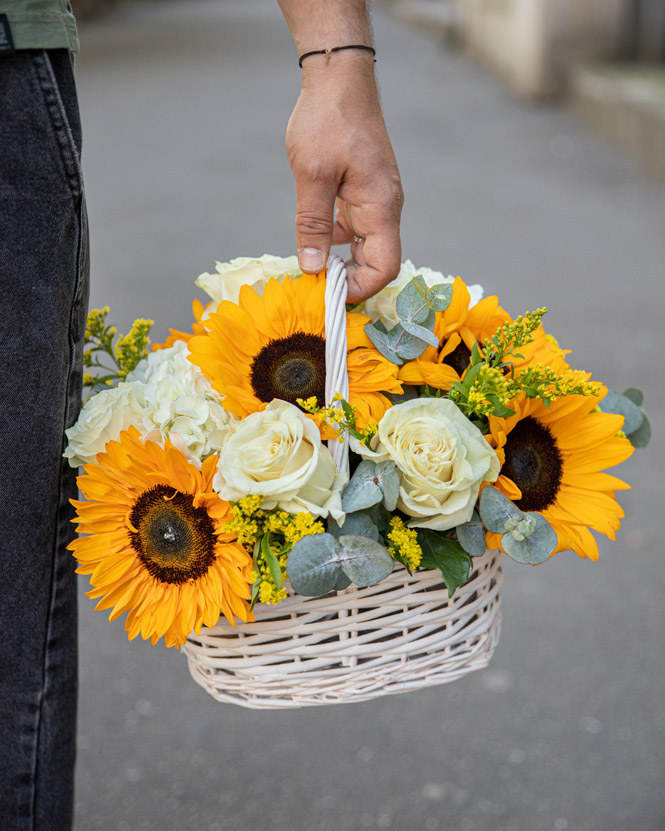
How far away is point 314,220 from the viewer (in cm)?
106

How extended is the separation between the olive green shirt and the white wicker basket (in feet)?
1.32

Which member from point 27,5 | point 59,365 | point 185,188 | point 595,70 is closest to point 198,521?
point 59,365

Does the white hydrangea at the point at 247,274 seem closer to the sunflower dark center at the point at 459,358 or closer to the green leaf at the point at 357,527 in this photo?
the sunflower dark center at the point at 459,358

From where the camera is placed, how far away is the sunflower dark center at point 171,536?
39.9 inches

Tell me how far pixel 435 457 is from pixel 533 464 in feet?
0.57

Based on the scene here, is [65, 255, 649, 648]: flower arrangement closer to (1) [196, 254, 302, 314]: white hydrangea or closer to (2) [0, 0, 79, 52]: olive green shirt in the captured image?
(1) [196, 254, 302, 314]: white hydrangea

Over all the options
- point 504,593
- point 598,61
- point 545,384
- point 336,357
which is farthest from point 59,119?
point 598,61

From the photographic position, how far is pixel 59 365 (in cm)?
102

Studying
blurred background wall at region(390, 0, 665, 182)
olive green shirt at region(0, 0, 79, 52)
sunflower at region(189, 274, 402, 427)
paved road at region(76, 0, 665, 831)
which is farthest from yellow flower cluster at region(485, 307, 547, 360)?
blurred background wall at region(390, 0, 665, 182)

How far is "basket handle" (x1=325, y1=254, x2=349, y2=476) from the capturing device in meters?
1.01

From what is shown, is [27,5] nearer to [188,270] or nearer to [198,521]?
[198,521]

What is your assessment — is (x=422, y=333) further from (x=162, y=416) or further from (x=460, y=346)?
(x=162, y=416)

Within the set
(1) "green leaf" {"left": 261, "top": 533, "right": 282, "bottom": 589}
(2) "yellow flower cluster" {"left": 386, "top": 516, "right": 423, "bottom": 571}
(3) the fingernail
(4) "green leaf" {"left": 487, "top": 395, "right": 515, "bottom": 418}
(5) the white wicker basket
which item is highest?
(3) the fingernail

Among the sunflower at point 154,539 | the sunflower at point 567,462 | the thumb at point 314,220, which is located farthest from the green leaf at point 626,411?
the sunflower at point 154,539
